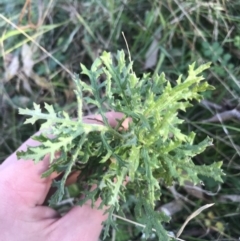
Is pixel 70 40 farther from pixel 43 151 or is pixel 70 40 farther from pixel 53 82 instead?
pixel 43 151

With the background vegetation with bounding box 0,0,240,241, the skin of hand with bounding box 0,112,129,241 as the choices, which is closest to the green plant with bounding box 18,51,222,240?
the skin of hand with bounding box 0,112,129,241

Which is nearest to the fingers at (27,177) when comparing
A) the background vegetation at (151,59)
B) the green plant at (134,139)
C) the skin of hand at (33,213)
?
the skin of hand at (33,213)

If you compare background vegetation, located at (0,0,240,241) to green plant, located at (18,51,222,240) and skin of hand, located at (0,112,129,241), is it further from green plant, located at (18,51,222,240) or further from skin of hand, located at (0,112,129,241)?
green plant, located at (18,51,222,240)

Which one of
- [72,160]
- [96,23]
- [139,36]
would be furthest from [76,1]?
[72,160]

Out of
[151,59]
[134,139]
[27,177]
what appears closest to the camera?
[134,139]

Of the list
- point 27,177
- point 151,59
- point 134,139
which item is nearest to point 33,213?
point 27,177

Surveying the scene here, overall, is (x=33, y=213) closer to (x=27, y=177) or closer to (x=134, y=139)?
(x=27, y=177)

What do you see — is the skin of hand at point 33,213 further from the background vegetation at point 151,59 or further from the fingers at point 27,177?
the background vegetation at point 151,59
